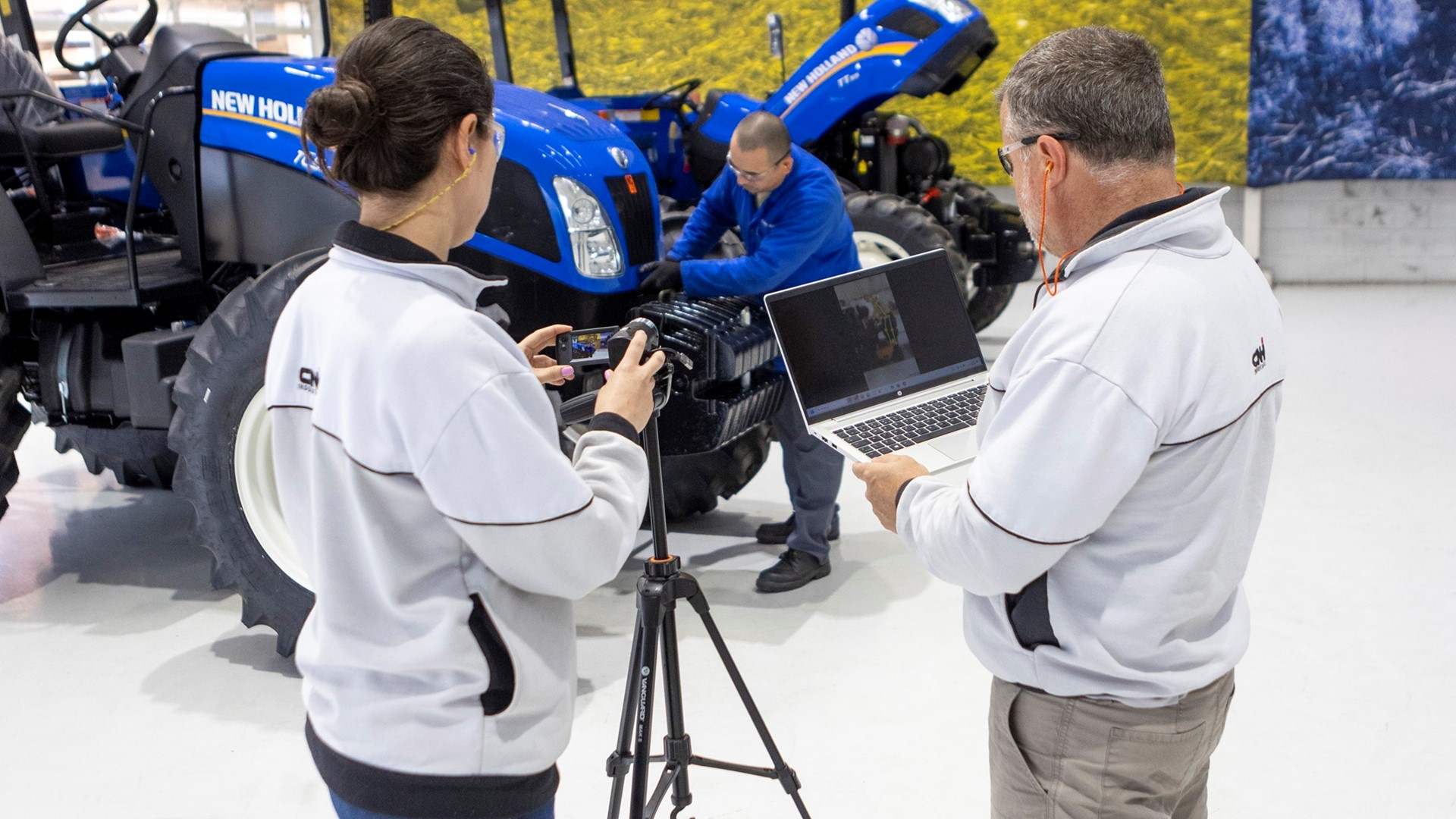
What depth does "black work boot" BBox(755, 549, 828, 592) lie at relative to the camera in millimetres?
3959

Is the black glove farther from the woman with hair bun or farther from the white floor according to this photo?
the woman with hair bun

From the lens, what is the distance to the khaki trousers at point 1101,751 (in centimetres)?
159

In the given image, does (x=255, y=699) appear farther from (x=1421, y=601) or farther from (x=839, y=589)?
(x=1421, y=601)

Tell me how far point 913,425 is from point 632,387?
0.54 metres

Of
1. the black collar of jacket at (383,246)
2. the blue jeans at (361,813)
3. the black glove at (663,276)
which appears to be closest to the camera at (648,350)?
the black collar of jacket at (383,246)

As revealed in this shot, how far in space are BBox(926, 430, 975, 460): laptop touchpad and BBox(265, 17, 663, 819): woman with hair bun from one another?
0.60m

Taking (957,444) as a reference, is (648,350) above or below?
above

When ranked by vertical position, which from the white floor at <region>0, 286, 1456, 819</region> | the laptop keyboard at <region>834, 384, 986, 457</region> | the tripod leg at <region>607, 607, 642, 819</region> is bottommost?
the white floor at <region>0, 286, 1456, 819</region>

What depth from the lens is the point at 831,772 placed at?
2.90m

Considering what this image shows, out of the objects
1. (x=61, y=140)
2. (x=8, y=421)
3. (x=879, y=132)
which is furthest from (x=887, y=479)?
(x=879, y=132)

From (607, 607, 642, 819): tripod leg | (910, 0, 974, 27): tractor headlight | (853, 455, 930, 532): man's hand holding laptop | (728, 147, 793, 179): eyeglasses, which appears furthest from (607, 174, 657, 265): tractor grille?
(910, 0, 974, 27): tractor headlight

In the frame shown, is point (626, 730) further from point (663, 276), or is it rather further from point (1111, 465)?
point (663, 276)

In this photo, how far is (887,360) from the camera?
87.5 inches

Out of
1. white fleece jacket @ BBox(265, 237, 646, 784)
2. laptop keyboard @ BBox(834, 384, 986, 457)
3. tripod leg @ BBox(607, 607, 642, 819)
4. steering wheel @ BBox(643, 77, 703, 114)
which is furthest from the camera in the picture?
steering wheel @ BBox(643, 77, 703, 114)
